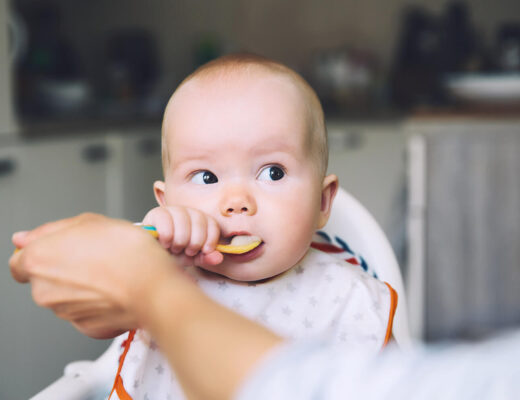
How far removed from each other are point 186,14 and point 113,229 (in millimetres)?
2559

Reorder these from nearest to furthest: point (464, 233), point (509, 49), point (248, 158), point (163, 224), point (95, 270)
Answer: point (95, 270) → point (163, 224) → point (248, 158) → point (464, 233) → point (509, 49)

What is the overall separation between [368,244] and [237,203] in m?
0.32

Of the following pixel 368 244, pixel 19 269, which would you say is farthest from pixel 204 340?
pixel 368 244

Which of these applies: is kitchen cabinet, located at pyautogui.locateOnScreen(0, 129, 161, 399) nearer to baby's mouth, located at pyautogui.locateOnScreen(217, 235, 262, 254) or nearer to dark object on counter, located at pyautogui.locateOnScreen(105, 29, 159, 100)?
dark object on counter, located at pyautogui.locateOnScreen(105, 29, 159, 100)

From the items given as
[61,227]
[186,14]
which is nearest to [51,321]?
[61,227]

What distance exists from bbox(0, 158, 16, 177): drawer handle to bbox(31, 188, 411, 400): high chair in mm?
689

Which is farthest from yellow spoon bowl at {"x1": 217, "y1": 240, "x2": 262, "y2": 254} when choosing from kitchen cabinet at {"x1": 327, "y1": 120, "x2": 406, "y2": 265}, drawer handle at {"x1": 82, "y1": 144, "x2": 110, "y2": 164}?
kitchen cabinet at {"x1": 327, "y1": 120, "x2": 406, "y2": 265}

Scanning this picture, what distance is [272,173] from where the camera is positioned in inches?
24.0

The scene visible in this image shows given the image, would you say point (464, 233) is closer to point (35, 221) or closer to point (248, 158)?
point (35, 221)

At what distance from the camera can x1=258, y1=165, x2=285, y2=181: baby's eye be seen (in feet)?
1.99

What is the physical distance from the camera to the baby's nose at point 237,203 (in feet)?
1.88

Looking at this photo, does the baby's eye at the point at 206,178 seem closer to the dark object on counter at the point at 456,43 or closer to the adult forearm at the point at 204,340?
the adult forearm at the point at 204,340

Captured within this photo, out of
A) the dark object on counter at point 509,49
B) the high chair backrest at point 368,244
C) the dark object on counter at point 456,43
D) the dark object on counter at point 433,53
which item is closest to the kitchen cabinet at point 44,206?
the high chair backrest at point 368,244

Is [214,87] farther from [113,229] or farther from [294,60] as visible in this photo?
[294,60]
